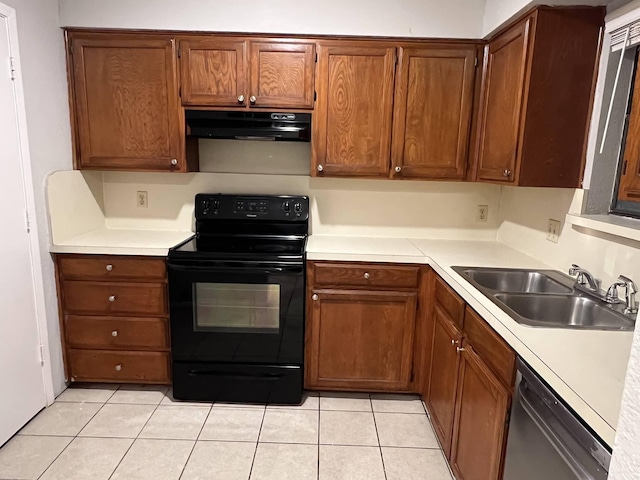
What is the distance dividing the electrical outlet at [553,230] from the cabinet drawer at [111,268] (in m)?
2.07

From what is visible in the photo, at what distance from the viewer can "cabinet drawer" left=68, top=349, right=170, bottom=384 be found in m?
2.45

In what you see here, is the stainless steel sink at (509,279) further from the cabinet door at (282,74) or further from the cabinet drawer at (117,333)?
the cabinet drawer at (117,333)

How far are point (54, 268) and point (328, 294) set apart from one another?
1.55 meters

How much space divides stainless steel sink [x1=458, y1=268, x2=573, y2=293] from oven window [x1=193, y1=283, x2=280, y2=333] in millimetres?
1040

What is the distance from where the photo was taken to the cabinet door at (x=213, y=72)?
7.70ft

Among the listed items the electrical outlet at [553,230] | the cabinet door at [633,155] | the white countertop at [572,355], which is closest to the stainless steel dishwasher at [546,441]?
the white countertop at [572,355]

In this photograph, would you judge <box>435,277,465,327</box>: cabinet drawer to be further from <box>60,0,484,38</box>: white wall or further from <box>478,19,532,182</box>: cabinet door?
<box>60,0,484,38</box>: white wall

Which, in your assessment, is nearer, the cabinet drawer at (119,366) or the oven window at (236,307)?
the oven window at (236,307)

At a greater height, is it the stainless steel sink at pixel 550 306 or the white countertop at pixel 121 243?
the white countertop at pixel 121 243

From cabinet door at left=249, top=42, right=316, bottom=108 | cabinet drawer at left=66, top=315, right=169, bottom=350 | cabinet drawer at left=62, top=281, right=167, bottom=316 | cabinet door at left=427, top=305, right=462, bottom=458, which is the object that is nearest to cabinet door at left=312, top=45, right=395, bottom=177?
cabinet door at left=249, top=42, right=316, bottom=108

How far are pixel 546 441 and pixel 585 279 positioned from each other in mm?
986

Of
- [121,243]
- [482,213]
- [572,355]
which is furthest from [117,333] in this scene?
[482,213]

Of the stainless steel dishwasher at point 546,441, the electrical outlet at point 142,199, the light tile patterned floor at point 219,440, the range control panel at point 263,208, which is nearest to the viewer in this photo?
the stainless steel dishwasher at point 546,441

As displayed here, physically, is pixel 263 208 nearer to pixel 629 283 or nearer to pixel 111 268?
pixel 111 268
